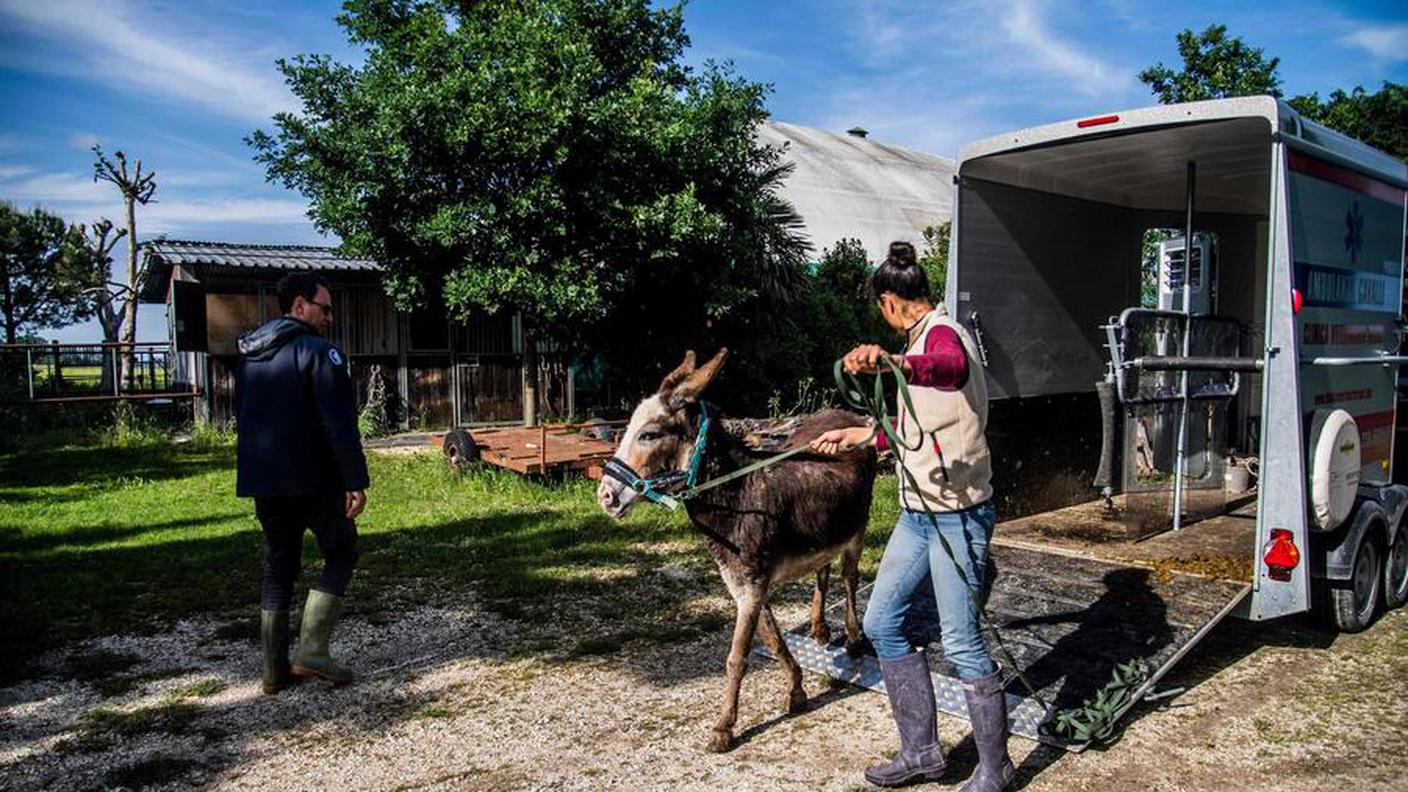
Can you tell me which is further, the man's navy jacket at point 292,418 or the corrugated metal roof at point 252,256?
the corrugated metal roof at point 252,256

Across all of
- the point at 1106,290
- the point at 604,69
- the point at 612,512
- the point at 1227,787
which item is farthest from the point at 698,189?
the point at 1227,787

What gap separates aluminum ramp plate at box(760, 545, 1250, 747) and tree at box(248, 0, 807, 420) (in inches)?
348

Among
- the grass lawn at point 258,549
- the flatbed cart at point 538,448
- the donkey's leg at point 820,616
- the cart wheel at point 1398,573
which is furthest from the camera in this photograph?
the flatbed cart at point 538,448

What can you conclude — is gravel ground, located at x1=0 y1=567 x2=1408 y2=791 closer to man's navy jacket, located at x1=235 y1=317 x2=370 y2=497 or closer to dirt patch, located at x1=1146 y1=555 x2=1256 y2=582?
dirt patch, located at x1=1146 y1=555 x2=1256 y2=582

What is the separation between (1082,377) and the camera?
7.98 m

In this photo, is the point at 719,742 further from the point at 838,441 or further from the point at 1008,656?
the point at 838,441

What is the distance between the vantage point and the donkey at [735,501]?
4.39 m

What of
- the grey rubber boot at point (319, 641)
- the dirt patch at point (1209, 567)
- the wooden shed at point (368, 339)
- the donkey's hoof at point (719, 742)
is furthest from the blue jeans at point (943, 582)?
the wooden shed at point (368, 339)

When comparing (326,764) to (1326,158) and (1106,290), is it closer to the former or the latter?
(1326,158)

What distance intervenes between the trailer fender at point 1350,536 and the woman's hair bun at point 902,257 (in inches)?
146

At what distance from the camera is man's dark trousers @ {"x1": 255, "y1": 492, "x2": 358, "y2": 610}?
5223 millimetres

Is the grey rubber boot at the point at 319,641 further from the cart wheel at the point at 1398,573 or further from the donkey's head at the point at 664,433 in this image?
the cart wheel at the point at 1398,573

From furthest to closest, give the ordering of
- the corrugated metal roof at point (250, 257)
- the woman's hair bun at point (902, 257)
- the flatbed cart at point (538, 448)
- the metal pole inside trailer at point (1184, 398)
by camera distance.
Answer: the corrugated metal roof at point (250, 257) < the flatbed cart at point (538, 448) < the metal pole inside trailer at point (1184, 398) < the woman's hair bun at point (902, 257)

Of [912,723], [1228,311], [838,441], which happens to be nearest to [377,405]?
[1228,311]
